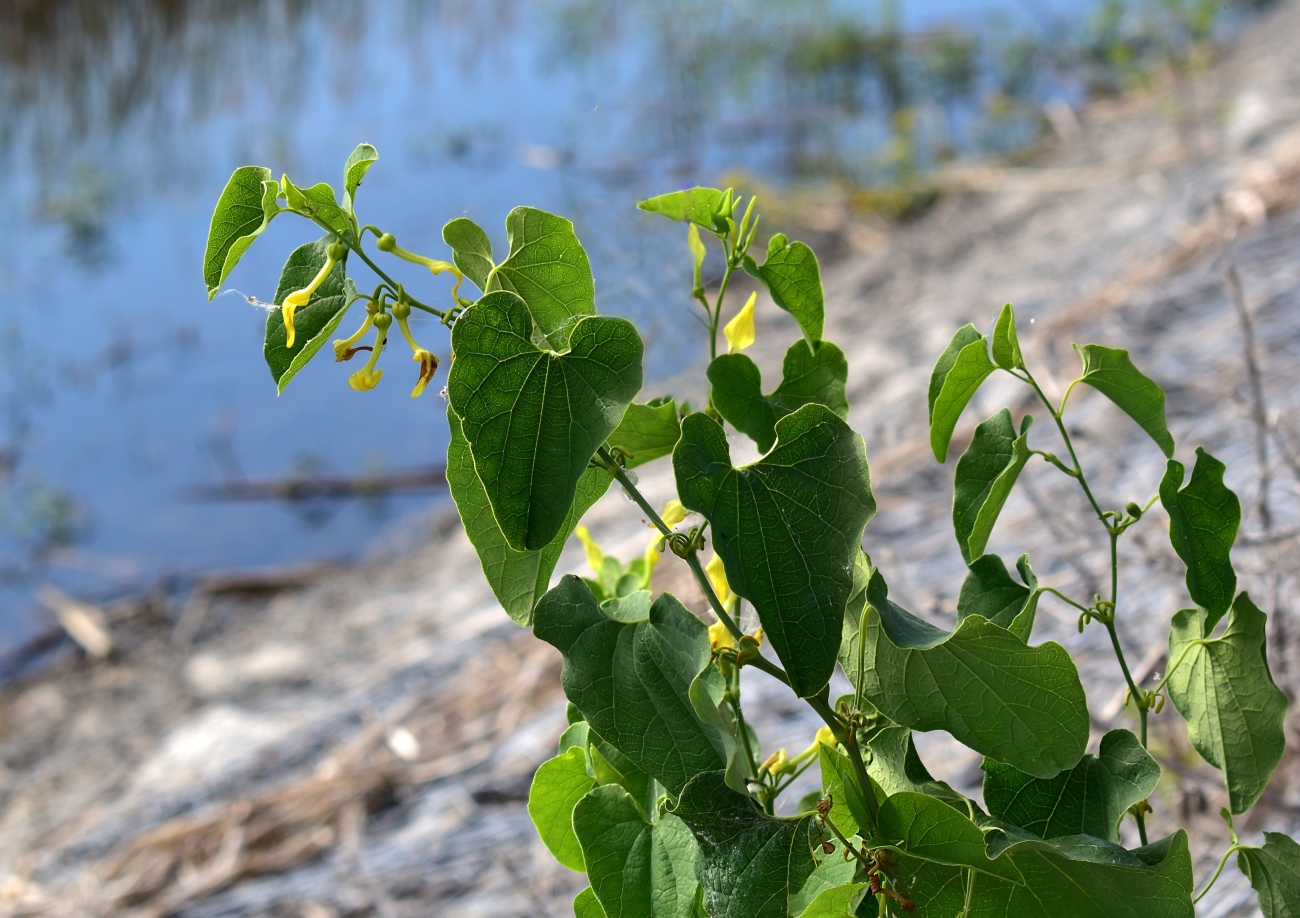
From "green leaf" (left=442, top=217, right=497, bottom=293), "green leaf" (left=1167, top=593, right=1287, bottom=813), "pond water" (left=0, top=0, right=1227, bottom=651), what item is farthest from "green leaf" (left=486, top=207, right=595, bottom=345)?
"pond water" (left=0, top=0, right=1227, bottom=651)

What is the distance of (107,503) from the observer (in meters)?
4.02

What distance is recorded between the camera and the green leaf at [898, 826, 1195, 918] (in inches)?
19.0

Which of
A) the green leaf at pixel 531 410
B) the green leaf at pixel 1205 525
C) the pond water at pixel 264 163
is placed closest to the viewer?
the green leaf at pixel 531 410

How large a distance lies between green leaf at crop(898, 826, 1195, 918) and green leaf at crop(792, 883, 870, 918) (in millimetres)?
41

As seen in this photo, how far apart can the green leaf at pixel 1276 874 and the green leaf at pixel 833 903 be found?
0.80ft

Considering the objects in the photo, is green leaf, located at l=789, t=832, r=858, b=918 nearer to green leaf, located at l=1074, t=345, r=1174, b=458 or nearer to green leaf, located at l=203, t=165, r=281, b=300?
green leaf, located at l=1074, t=345, r=1174, b=458

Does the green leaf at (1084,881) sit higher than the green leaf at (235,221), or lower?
lower

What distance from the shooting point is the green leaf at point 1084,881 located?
48cm

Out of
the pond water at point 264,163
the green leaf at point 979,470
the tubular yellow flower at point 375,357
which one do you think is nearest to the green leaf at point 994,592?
the green leaf at point 979,470

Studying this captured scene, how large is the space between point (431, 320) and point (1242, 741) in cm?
49

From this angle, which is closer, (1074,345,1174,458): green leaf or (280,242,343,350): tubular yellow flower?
(280,242,343,350): tubular yellow flower

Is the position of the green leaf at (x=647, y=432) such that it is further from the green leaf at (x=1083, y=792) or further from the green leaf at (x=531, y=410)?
the green leaf at (x=1083, y=792)

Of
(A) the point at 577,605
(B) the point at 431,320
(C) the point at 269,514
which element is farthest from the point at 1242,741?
(C) the point at 269,514

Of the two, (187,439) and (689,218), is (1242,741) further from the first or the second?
(187,439)
